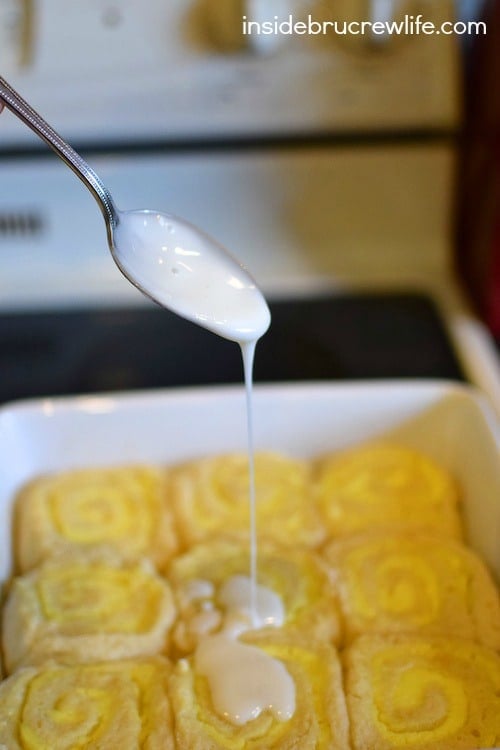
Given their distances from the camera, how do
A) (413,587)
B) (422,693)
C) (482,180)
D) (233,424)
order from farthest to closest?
(482,180)
(233,424)
(413,587)
(422,693)

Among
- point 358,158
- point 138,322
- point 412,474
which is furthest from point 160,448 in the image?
point 358,158

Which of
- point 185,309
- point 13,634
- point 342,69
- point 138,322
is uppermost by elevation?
point 342,69

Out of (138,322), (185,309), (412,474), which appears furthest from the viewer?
(138,322)

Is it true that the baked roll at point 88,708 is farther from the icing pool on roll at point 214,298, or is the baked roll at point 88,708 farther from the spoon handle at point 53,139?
the spoon handle at point 53,139

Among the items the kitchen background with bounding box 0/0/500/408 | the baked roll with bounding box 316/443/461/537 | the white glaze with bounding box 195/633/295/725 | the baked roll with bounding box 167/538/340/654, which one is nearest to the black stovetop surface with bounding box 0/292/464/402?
the kitchen background with bounding box 0/0/500/408

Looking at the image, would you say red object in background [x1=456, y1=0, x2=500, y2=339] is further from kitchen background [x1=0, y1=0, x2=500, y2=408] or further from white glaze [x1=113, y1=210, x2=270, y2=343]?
white glaze [x1=113, y1=210, x2=270, y2=343]

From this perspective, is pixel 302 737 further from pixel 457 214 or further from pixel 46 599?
pixel 457 214

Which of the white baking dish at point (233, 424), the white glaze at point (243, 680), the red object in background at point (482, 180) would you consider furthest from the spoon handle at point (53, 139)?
the red object in background at point (482, 180)

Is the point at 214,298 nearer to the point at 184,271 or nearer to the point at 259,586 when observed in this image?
the point at 184,271

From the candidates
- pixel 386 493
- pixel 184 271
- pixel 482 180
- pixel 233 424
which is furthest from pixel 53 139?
pixel 482 180
